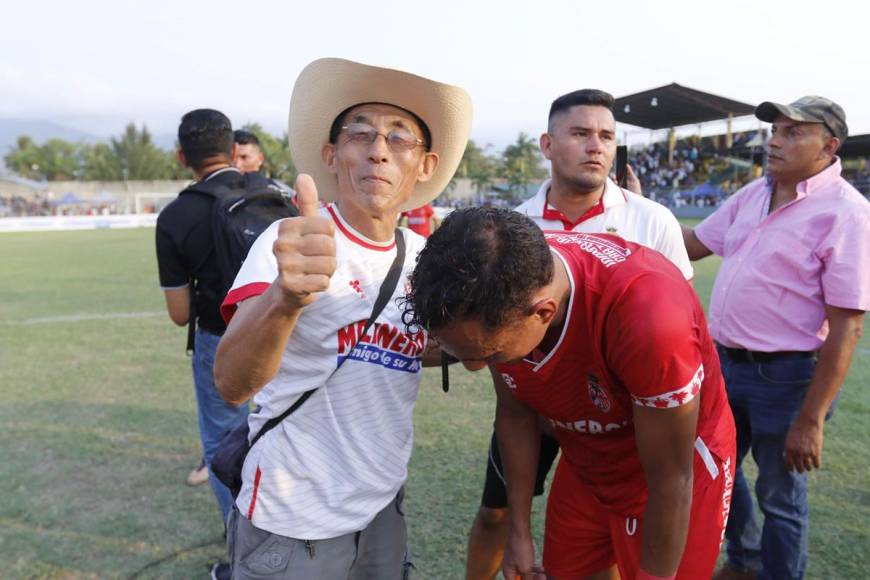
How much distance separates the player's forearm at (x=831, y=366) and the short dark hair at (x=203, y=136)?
10.9 feet

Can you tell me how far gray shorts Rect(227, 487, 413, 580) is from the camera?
1976 millimetres

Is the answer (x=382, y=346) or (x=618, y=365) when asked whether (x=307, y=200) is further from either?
(x=618, y=365)

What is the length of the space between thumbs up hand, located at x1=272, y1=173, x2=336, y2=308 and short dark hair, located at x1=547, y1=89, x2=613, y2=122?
7.90 ft

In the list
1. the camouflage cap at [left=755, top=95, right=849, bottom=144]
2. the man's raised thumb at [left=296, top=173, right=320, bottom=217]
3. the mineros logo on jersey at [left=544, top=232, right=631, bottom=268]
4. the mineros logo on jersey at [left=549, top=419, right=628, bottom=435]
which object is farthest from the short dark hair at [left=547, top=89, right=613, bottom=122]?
the man's raised thumb at [left=296, top=173, right=320, bottom=217]

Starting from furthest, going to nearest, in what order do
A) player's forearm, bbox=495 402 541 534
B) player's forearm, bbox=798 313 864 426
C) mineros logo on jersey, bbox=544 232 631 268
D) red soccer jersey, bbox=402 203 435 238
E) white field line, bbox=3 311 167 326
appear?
red soccer jersey, bbox=402 203 435 238 → white field line, bbox=3 311 167 326 → player's forearm, bbox=798 313 864 426 → player's forearm, bbox=495 402 541 534 → mineros logo on jersey, bbox=544 232 631 268

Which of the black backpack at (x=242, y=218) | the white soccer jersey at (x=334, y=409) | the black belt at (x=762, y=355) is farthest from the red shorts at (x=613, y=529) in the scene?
the black backpack at (x=242, y=218)

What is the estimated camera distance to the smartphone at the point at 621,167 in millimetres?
4047

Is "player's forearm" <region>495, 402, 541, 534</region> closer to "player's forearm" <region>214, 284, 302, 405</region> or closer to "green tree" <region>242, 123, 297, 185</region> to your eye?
"player's forearm" <region>214, 284, 302, 405</region>

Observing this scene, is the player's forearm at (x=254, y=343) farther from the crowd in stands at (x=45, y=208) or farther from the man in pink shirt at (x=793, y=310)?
the crowd in stands at (x=45, y=208)

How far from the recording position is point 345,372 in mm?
1965

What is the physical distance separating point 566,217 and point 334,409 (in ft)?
6.29

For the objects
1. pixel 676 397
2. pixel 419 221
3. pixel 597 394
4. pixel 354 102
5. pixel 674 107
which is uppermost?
pixel 674 107

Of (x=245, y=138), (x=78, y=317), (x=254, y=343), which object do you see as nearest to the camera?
(x=254, y=343)

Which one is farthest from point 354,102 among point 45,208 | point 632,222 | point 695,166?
point 45,208
